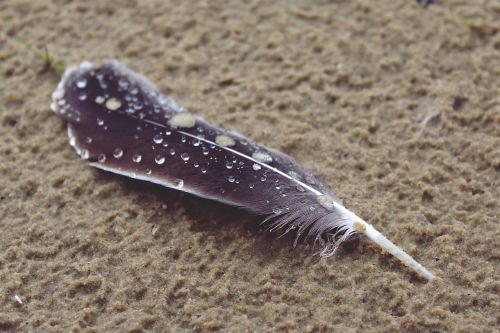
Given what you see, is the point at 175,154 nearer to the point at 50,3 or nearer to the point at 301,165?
the point at 301,165

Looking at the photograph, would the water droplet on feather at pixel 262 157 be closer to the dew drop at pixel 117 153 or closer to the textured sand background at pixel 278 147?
the textured sand background at pixel 278 147

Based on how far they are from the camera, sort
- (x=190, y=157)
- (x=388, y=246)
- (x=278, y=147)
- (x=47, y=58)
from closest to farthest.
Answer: (x=388, y=246), (x=190, y=157), (x=278, y=147), (x=47, y=58)

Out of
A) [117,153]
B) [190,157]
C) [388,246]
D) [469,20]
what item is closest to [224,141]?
[190,157]

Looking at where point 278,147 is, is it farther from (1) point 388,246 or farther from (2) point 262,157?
(1) point 388,246

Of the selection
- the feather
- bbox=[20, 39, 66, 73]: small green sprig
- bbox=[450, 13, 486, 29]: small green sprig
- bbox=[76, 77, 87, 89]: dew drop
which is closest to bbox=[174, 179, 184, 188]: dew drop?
the feather

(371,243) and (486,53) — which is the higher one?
(486,53)

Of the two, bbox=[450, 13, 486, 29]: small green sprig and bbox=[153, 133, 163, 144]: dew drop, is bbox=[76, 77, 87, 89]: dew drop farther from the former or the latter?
bbox=[450, 13, 486, 29]: small green sprig

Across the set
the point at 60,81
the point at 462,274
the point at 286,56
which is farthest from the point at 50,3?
the point at 462,274
